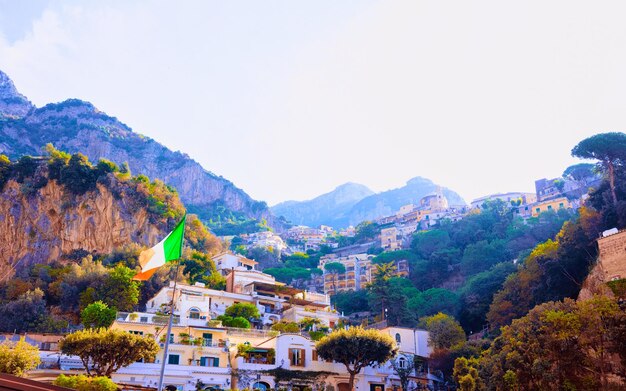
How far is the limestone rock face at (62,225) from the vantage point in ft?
228

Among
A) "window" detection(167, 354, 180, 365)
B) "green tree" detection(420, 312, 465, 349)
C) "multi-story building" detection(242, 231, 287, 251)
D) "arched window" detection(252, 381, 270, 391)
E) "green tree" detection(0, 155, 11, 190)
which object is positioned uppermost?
"multi-story building" detection(242, 231, 287, 251)

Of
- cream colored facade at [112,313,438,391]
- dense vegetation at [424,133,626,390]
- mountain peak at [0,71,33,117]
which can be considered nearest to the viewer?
dense vegetation at [424,133,626,390]

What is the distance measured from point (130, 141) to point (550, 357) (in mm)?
140494

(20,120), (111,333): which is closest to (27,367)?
(111,333)

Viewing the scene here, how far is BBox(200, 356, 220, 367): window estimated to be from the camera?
38.7 metres

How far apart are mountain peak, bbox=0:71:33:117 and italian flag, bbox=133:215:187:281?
513 ft

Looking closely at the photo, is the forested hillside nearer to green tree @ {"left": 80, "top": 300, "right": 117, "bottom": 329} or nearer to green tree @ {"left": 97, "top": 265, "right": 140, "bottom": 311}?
green tree @ {"left": 80, "top": 300, "right": 117, "bottom": 329}

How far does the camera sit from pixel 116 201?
73125 millimetres

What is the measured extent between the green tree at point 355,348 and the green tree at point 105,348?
12295 millimetres

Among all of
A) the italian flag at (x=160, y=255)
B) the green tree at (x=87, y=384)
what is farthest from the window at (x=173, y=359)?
the italian flag at (x=160, y=255)

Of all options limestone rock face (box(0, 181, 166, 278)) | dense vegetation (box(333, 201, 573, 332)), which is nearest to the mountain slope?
limestone rock face (box(0, 181, 166, 278))

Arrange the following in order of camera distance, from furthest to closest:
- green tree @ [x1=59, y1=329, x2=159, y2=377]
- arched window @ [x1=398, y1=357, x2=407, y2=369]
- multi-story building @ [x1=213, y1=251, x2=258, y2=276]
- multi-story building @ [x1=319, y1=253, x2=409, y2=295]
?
1. multi-story building @ [x1=319, y1=253, x2=409, y2=295]
2. multi-story building @ [x1=213, y1=251, x2=258, y2=276]
3. arched window @ [x1=398, y1=357, x2=407, y2=369]
4. green tree @ [x1=59, y1=329, x2=159, y2=377]

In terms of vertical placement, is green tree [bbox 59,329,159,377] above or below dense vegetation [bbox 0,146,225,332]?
below

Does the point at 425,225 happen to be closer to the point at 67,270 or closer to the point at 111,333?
the point at 67,270
